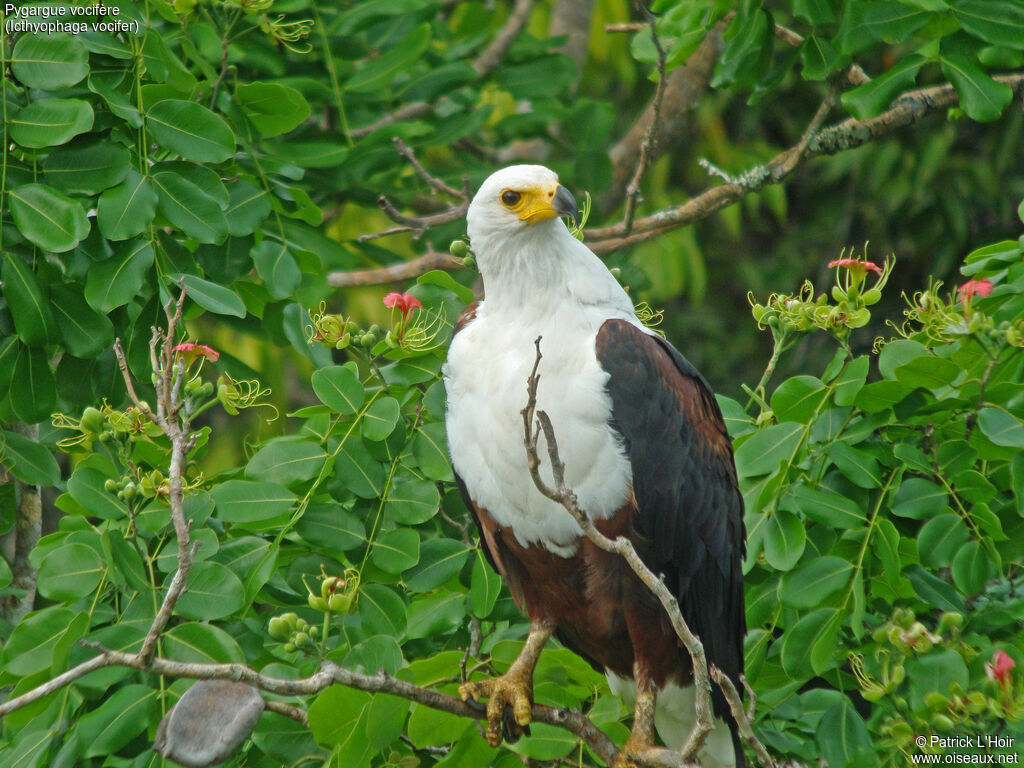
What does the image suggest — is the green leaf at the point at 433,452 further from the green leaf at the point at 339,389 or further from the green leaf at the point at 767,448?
the green leaf at the point at 767,448

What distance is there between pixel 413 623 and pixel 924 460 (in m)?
1.41

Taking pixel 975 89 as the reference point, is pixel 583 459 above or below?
below

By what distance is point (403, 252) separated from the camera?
644cm

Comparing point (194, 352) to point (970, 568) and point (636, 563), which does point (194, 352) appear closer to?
point (636, 563)

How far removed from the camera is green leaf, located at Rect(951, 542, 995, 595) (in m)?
2.69

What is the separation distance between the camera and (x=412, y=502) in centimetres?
299

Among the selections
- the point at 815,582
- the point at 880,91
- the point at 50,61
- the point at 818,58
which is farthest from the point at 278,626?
the point at 818,58

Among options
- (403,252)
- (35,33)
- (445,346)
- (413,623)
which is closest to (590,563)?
(413,623)

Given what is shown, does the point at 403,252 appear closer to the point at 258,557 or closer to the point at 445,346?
the point at 445,346

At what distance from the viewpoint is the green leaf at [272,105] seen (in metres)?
3.45

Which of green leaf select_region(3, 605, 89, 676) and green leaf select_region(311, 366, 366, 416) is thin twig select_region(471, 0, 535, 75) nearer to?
green leaf select_region(311, 366, 366, 416)

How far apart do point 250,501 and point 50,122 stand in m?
1.15

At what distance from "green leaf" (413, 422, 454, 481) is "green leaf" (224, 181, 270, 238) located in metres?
0.85

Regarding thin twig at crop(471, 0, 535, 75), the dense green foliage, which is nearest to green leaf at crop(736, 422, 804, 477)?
the dense green foliage
